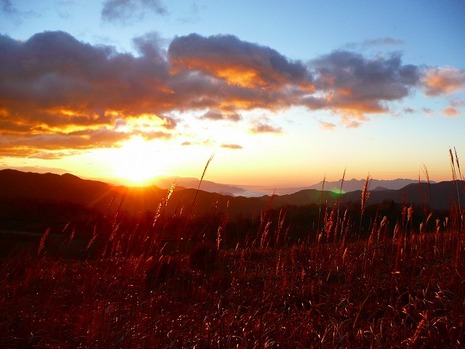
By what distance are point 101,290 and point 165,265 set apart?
159cm

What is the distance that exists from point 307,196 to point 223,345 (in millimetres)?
55115

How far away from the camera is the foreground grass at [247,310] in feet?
9.86

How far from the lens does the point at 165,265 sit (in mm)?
6344

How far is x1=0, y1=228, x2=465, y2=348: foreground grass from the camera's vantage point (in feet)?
9.86

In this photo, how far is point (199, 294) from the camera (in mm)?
4867

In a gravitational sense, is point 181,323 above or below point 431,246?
below

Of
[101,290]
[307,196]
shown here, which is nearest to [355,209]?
[101,290]

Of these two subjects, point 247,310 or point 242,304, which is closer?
point 247,310

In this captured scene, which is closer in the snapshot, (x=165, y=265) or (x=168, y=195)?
(x=168, y=195)

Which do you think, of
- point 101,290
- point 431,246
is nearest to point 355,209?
point 431,246

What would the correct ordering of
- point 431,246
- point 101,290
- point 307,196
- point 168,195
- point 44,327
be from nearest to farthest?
1. point 44,327
2. point 168,195
3. point 101,290
4. point 431,246
5. point 307,196

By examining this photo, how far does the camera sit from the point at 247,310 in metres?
4.29

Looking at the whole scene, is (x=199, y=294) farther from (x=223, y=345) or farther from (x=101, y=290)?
(x=223, y=345)

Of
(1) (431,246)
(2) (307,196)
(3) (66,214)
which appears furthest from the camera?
(2) (307,196)
